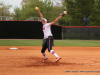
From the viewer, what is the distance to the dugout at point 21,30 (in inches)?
1056

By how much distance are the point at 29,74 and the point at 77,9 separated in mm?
33846

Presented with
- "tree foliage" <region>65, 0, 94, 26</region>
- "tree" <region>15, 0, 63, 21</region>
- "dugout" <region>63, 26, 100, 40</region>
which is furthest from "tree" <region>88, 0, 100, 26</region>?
"tree" <region>15, 0, 63, 21</region>

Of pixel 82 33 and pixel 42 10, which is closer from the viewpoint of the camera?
pixel 82 33

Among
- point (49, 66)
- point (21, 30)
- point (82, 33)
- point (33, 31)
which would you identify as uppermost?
point (49, 66)

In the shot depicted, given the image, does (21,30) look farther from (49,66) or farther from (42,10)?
(42,10)

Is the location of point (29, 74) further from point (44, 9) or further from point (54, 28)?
point (44, 9)

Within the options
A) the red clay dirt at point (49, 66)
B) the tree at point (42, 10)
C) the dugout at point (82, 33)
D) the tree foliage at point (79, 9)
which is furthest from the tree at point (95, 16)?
the red clay dirt at point (49, 66)

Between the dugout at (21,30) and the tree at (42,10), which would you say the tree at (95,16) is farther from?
the tree at (42,10)

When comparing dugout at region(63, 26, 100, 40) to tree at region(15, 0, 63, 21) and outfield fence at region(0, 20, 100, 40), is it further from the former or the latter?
tree at region(15, 0, 63, 21)

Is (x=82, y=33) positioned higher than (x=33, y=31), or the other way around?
(x=33, y=31)

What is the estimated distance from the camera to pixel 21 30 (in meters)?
26.9

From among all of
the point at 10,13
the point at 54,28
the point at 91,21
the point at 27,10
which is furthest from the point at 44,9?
the point at 54,28

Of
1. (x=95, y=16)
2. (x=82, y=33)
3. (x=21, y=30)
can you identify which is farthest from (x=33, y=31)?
(x=95, y=16)

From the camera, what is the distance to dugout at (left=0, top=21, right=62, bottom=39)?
1056 inches
